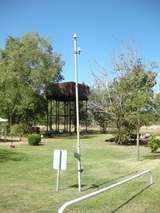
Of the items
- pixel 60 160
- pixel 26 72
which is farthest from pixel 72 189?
pixel 26 72

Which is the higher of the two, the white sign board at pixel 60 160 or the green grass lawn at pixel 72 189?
the white sign board at pixel 60 160

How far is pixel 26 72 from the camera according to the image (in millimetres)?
48906

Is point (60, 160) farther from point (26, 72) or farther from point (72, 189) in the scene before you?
point (26, 72)

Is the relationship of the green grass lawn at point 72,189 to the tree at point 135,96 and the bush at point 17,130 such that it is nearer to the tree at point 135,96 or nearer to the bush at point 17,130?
the tree at point 135,96

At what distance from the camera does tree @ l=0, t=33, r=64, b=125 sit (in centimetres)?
4866

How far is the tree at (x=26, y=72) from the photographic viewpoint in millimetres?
48656

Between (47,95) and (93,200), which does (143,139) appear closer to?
(47,95)

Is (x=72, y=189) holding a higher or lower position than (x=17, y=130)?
lower

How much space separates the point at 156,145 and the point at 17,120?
88.7 feet

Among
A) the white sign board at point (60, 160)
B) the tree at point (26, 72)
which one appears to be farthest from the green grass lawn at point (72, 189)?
the tree at point (26, 72)

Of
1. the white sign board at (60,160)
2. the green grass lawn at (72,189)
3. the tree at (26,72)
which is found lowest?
the green grass lawn at (72,189)

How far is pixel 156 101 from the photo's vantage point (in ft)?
83.7

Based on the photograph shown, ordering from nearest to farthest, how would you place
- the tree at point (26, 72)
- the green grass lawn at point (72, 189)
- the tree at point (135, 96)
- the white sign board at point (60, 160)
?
the green grass lawn at point (72, 189) < the white sign board at point (60, 160) < the tree at point (135, 96) < the tree at point (26, 72)

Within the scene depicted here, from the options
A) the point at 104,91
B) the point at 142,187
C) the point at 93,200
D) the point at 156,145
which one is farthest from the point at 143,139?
the point at 93,200
